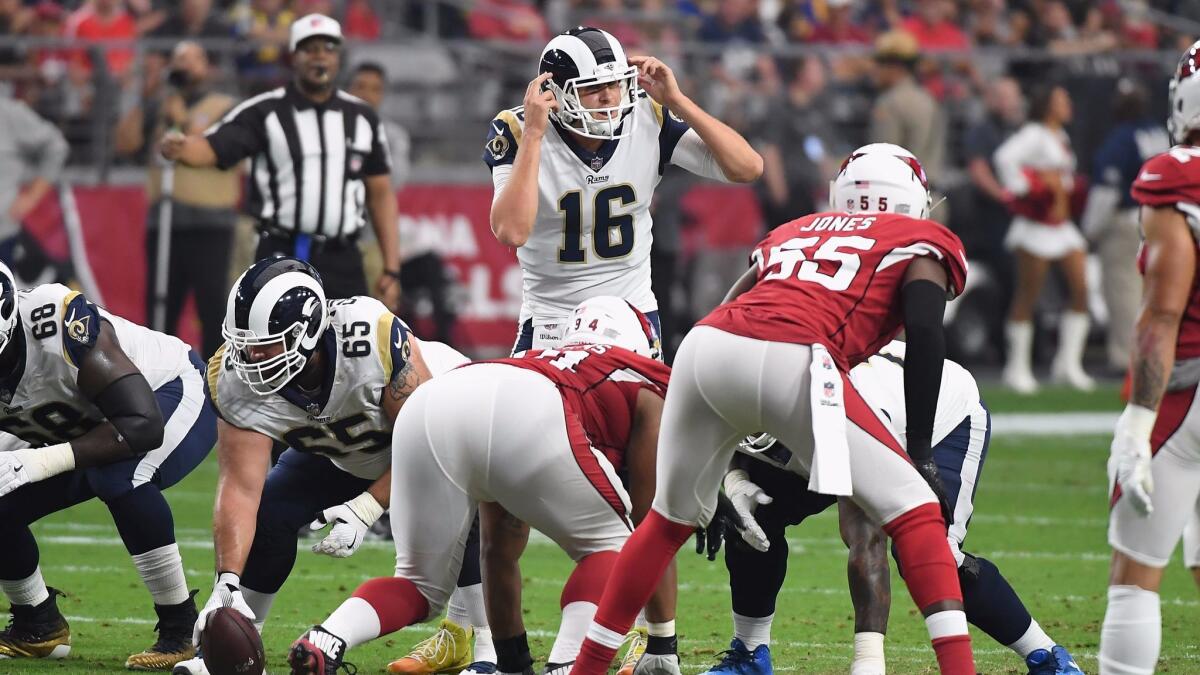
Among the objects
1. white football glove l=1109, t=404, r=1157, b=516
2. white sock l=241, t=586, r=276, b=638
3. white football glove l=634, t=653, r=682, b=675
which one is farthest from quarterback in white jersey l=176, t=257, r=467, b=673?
white football glove l=1109, t=404, r=1157, b=516

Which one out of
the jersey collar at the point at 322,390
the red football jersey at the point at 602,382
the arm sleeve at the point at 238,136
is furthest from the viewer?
the arm sleeve at the point at 238,136

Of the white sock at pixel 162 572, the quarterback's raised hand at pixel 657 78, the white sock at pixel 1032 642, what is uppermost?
the quarterback's raised hand at pixel 657 78

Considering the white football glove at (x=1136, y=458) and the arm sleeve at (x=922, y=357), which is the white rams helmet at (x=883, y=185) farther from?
the white football glove at (x=1136, y=458)

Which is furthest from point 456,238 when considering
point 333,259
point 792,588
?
point 792,588

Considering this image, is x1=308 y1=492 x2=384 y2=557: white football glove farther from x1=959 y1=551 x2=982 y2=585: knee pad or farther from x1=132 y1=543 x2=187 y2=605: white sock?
x1=959 y1=551 x2=982 y2=585: knee pad

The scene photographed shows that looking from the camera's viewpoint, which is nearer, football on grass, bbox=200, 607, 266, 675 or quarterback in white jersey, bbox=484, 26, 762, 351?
football on grass, bbox=200, 607, 266, 675

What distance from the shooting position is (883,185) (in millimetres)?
4555

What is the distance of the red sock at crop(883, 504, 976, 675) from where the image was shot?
13.0ft

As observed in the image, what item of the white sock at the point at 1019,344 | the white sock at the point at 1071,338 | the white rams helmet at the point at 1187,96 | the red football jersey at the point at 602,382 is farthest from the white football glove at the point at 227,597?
the white sock at the point at 1071,338

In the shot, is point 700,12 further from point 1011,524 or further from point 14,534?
point 14,534

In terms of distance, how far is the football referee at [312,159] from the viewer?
7.84 meters

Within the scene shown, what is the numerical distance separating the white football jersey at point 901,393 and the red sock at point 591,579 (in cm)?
88

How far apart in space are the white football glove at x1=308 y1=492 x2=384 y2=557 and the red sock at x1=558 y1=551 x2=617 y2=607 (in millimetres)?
586

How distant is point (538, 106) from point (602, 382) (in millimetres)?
1265
